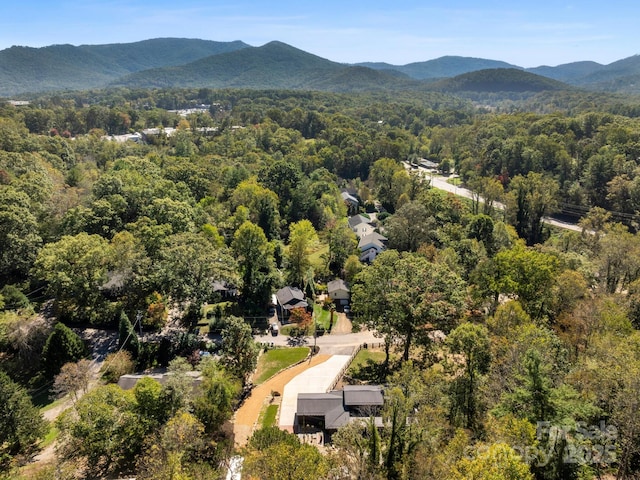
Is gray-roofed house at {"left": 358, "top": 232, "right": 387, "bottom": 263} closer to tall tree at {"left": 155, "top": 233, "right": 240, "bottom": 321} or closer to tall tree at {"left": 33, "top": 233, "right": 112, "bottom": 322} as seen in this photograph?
tall tree at {"left": 155, "top": 233, "right": 240, "bottom": 321}

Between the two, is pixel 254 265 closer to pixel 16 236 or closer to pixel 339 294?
pixel 339 294

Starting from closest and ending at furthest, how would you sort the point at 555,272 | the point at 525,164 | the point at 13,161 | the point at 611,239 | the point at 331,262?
the point at 555,272, the point at 611,239, the point at 331,262, the point at 13,161, the point at 525,164

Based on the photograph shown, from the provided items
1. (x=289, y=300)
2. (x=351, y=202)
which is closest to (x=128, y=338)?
(x=289, y=300)

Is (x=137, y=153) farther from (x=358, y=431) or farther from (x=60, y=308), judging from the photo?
(x=358, y=431)

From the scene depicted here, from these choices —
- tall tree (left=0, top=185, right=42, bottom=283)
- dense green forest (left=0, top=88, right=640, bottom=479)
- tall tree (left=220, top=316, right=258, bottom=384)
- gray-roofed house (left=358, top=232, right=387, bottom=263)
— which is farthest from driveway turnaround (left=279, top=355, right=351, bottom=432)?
tall tree (left=0, top=185, right=42, bottom=283)

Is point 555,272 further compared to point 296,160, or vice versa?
point 296,160

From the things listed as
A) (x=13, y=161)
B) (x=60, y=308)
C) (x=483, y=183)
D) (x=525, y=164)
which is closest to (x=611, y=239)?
(x=483, y=183)

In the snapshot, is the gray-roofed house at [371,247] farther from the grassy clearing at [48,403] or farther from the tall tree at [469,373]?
the grassy clearing at [48,403]
